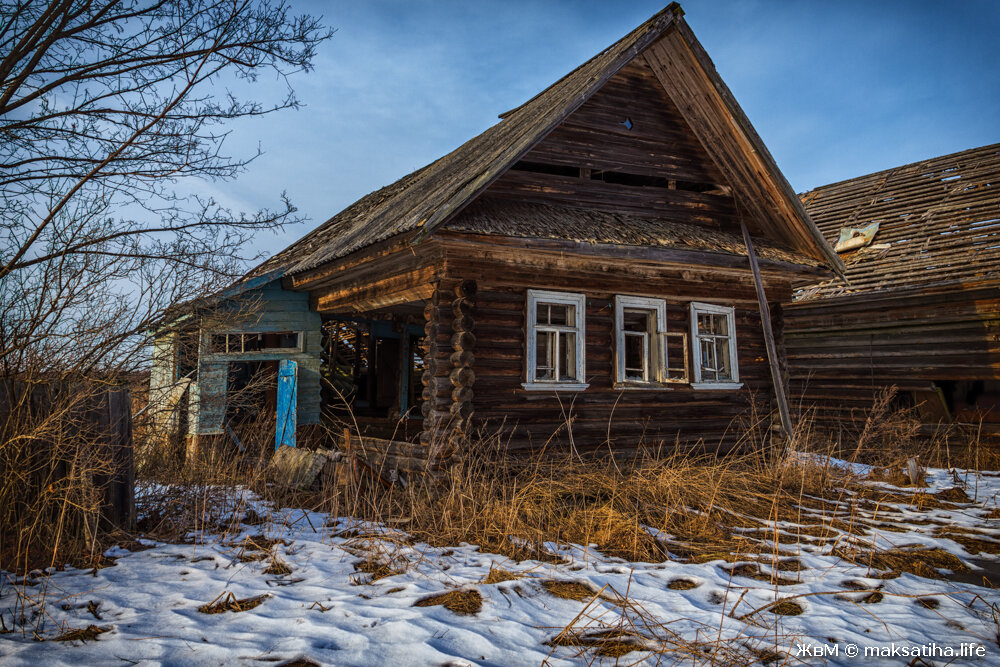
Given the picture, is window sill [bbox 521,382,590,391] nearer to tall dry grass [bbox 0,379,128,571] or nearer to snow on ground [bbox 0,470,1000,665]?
snow on ground [bbox 0,470,1000,665]

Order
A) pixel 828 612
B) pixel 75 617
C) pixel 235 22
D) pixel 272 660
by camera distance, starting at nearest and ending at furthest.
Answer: pixel 272 660 < pixel 75 617 < pixel 828 612 < pixel 235 22

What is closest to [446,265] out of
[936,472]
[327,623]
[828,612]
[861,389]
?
[327,623]

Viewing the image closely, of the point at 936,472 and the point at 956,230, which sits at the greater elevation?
the point at 956,230

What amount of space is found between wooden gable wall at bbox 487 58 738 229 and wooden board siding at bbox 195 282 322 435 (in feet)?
13.8

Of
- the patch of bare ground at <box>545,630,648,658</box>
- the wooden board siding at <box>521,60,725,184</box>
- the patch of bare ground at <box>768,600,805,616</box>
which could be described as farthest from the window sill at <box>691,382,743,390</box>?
the patch of bare ground at <box>545,630,648,658</box>

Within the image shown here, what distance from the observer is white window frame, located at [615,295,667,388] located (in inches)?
341

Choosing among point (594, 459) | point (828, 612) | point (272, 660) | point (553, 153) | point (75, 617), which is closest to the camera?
point (272, 660)

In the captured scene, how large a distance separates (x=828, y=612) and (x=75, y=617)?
4527 millimetres

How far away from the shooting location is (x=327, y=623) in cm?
335

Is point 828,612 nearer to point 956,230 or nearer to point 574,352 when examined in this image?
point 574,352

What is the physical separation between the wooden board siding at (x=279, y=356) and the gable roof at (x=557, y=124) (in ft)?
2.01

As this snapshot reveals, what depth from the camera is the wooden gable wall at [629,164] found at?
344 inches

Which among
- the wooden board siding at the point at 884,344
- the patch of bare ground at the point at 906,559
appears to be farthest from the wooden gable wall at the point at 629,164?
the patch of bare ground at the point at 906,559

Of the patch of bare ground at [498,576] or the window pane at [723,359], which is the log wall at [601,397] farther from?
the patch of bare ground at [498,576]
